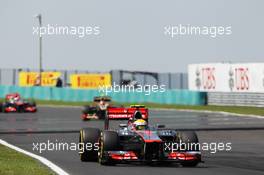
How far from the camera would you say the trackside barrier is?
58.4 m

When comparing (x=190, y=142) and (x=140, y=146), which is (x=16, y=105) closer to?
(x=140, y=146)

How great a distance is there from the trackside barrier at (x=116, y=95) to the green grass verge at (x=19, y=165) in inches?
1461

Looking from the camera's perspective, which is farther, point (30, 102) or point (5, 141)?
point (30, 102)

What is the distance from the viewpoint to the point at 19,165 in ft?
57.5

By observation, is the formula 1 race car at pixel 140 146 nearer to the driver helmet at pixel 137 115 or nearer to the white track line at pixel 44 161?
the driver helmet at pixel 137 115

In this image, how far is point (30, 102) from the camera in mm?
52156

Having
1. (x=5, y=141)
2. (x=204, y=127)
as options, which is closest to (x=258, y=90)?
(x=204, y=127)

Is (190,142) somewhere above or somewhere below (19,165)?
above

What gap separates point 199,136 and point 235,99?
2607 cm

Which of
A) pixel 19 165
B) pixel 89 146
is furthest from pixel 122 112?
pixel 19 165

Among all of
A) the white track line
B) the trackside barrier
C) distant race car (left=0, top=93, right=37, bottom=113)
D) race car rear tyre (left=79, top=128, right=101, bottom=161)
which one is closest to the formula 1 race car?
race car rear tyre (left=79, top=128, right=101, bottom=161)

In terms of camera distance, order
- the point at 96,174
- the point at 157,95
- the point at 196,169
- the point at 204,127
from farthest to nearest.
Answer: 1. the point at 157,95
2. the point at 204,127
3. the point at 196,169
4. the point at 96,174

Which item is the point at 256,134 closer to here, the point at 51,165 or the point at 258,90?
the point at 51,165

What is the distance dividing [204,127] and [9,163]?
1697 cm
